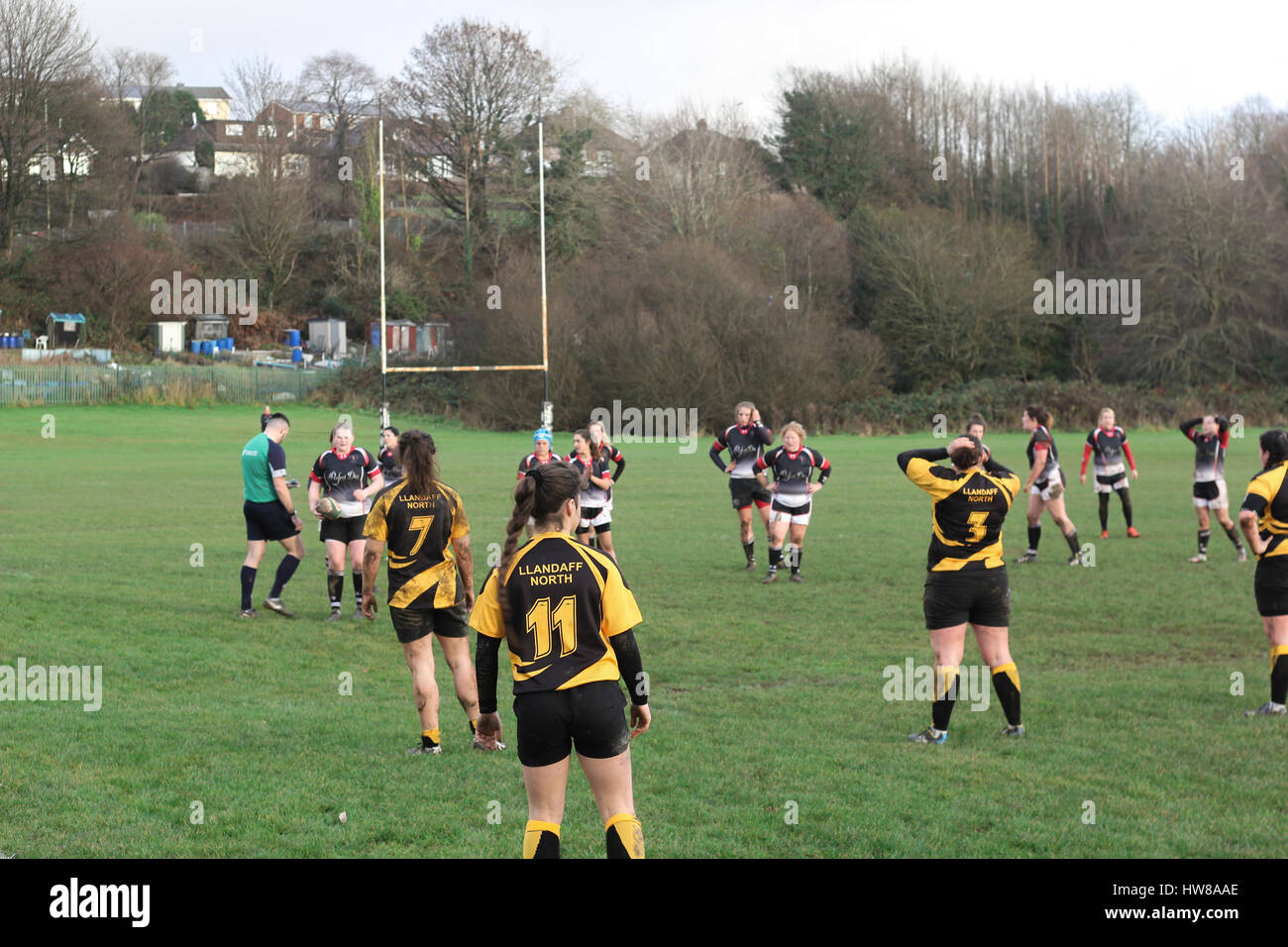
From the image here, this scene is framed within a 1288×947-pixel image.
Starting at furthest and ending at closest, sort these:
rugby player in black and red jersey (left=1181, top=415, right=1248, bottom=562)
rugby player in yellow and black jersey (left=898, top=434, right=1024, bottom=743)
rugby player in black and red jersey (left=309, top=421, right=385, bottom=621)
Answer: rugby player in black and red jersey (left=1181, top=415, right=1248, bottom=562), rugby player in black and red jersey (left=309, top=421, right=385, bottom=621), rugby player in yellow and black jersey (left=898, top=434, right=1024, bottom=743)

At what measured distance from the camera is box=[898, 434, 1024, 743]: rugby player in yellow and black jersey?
7.50m

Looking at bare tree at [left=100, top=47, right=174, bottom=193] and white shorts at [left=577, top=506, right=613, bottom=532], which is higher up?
bare tree at [left=100, top=47, right=174, bottom=193]

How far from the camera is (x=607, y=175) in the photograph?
57.0m

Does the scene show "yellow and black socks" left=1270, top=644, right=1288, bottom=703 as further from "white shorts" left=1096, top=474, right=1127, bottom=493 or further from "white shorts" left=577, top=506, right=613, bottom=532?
"white shorts" left=1096, top=474, right=1127, bottom=493

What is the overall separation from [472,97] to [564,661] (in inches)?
2132
